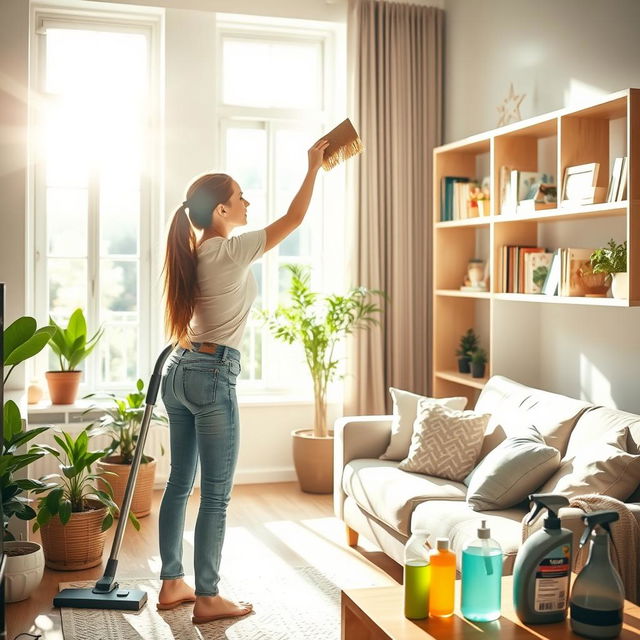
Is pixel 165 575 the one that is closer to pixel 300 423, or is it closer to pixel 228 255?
pixel 228 255

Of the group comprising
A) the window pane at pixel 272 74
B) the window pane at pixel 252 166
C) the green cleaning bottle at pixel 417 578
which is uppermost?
the window pane at pixel 272 74

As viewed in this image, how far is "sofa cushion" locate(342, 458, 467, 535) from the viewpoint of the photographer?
3.33 metres

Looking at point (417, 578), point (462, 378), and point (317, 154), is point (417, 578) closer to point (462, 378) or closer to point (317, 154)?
point (317, 154)

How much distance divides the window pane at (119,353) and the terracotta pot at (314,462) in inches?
44.5

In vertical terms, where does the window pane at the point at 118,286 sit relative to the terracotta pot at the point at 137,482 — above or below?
above

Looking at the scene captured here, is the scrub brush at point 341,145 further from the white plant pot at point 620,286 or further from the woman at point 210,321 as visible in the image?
the white plant pot at point 620,286

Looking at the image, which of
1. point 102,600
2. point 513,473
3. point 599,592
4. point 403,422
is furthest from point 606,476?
point 102,600

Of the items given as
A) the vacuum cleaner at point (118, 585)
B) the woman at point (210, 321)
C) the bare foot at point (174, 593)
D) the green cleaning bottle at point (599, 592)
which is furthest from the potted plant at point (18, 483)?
the green cleaning bottle at point (599, 592)

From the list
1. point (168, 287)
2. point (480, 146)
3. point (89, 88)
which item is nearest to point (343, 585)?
point (168, 287)

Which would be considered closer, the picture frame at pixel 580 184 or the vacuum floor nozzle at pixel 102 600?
the vacuum floor nozzle at pixel 102 600

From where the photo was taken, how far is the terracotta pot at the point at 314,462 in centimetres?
493

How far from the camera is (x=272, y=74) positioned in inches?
217

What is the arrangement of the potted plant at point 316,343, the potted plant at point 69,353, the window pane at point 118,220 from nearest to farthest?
1. the potted plant at point 69,353
2. the potted plant at point 316,343
3. the window pane at point 118,220

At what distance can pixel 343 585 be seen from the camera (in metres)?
3.47
